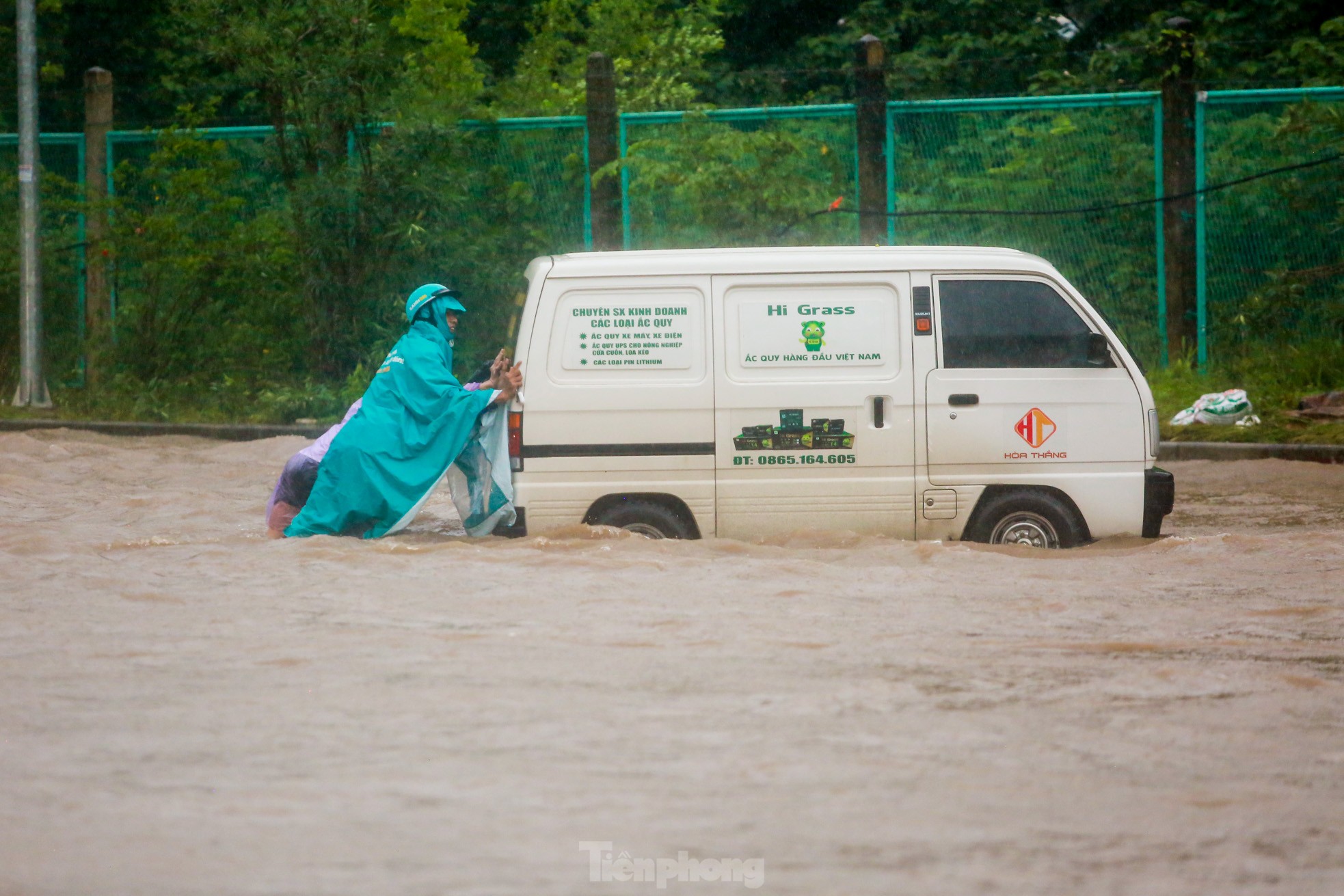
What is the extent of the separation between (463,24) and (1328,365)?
47.9ft

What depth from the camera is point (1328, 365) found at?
13648 millimetres

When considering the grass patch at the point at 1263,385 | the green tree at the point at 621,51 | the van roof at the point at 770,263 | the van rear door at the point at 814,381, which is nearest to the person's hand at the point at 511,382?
the van roof at the point at 770,263

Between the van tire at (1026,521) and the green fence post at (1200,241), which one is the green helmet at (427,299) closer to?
the van tire at (1026,521)

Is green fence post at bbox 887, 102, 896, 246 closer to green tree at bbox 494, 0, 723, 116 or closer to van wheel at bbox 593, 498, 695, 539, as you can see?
green tree at bbox 494, 0, 723, 116

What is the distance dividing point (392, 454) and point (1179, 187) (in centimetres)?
872

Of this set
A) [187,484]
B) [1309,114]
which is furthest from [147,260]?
[1309,114]

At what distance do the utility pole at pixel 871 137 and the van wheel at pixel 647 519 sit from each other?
290 inches

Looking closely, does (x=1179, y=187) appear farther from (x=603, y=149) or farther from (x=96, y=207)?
(x=96, y=207)

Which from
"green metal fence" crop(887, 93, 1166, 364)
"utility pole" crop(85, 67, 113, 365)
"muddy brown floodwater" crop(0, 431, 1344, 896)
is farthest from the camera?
"utility pole" crop(85, 67, 113, 365)

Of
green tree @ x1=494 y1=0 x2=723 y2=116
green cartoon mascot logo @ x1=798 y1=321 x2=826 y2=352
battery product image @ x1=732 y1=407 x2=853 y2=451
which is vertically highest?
green tree @ x1=494 y1=0 x2=723 y2=116

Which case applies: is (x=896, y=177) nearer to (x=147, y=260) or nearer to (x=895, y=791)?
(x=147, y=260)

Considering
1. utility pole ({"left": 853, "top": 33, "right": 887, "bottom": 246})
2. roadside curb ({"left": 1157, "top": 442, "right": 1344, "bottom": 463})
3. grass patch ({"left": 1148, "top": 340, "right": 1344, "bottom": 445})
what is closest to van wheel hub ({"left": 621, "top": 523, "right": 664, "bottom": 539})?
roadside curb ({"left": 1157, "top": 442, "right": 1344, "bottom": 463})

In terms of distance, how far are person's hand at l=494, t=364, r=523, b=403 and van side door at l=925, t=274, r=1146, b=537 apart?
2.02 metres

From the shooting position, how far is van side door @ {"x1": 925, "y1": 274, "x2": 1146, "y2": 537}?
25.8 feet
